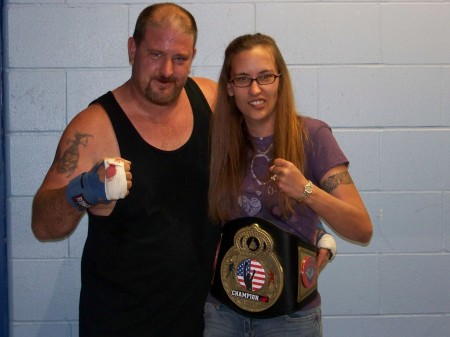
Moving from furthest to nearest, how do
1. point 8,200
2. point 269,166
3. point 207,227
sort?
point 8,200, point 207,227, point 269,166

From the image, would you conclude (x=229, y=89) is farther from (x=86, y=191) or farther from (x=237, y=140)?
(x=86, y=191)

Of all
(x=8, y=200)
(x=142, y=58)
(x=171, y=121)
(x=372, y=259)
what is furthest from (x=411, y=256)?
(x=8, y=200)

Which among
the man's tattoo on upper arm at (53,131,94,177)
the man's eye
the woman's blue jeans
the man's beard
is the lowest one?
the woman's blue jeans

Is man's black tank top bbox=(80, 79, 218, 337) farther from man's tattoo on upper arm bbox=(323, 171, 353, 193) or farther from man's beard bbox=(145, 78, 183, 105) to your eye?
man's tattoo on upper arm bbox=(323, 171, 353, 193)

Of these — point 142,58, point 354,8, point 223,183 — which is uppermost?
point 354,8

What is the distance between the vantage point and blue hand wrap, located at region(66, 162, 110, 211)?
64.6 inches

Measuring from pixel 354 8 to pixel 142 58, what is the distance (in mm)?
1008

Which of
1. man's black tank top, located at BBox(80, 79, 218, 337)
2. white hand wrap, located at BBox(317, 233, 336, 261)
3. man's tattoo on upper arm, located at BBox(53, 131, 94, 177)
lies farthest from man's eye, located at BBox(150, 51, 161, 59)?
white hand wrap, located at BBox(317, 233, 336, 261)

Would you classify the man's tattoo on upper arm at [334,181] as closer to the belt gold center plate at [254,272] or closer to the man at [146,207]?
the belt gold center plate at [254,272]

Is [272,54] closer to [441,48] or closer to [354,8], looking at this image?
[354,8]

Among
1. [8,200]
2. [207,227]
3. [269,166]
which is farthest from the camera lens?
[8,200]

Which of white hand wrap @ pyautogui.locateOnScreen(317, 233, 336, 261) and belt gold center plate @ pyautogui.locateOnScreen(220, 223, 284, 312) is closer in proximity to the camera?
belt gold center plate @ pyautogui.locateOnScreen(220, 223, 284, 312)

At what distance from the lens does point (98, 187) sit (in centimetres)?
164

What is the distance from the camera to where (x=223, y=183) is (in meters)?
1.93
